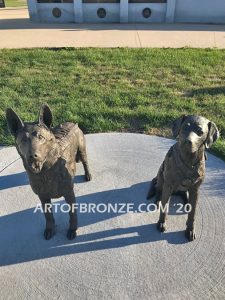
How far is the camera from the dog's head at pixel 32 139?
3211mm

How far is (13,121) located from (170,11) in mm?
13064

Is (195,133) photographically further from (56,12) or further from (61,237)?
(56,12)

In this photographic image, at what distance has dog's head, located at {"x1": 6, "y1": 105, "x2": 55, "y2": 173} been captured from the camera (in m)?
3.21

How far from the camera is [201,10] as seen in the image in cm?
1483

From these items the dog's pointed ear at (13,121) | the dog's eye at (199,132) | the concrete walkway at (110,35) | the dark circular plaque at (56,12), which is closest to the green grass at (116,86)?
the concrete walkway at (110,35)

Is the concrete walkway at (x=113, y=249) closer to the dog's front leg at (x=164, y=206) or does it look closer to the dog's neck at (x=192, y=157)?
the dog's front leg at (x=164, y=206)

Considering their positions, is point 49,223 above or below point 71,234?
above

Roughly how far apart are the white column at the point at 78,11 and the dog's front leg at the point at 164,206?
40.0 ft

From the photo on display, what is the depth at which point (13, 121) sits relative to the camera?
132 inches

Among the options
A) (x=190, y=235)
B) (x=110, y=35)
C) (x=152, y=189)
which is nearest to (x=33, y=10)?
(x=110, y=35)

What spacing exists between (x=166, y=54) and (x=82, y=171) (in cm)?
640

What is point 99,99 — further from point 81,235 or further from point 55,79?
point 81,235

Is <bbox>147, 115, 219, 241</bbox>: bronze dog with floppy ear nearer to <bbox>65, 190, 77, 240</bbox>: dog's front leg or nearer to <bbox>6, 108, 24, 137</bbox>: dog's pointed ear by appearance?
<bbox>65, 190, 77, 240</bbox>: dog's front leg

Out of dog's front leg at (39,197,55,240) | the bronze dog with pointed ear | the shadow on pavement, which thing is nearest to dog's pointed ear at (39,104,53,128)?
the bronze dog with pointed ear
